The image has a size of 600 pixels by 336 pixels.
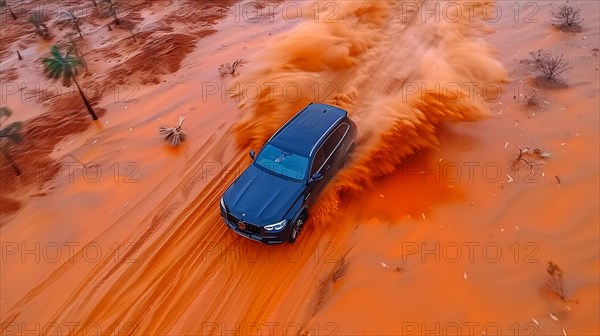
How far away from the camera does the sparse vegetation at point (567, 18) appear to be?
45.7ft

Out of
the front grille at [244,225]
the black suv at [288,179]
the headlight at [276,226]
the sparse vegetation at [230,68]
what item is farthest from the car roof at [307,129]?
the sparse vegetation at [230,68]

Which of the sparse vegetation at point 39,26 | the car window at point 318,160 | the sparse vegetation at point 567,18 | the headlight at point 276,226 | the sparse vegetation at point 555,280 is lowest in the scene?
the sparse vegetation at point 555,280

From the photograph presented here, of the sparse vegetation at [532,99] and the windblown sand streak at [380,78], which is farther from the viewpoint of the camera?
the sparse vegetation at [532,99]

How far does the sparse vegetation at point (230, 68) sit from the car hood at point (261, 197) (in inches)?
265

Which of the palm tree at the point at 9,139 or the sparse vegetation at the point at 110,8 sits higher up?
the sparse vegetation at the point at 110,8

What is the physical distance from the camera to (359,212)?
27.8ft

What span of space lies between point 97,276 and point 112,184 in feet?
9.32

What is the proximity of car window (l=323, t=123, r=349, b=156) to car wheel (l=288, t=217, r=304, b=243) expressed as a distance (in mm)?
1696

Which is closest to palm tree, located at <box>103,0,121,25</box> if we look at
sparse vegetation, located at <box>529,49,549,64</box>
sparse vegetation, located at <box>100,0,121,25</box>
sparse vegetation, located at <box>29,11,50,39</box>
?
sparse vegetation, located at <box>100,0,121,25</box>

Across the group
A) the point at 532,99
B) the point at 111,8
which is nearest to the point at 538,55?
the point at 532,99

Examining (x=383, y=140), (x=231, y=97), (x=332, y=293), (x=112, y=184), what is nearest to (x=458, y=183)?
(x=383, y=140)

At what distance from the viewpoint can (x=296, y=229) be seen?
25.7 ft

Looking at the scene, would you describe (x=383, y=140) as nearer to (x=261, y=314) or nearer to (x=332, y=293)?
(x=332, y=293)

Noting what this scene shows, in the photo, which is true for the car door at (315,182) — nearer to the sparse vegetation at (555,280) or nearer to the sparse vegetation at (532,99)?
the sparse vegetation at (555,280)
